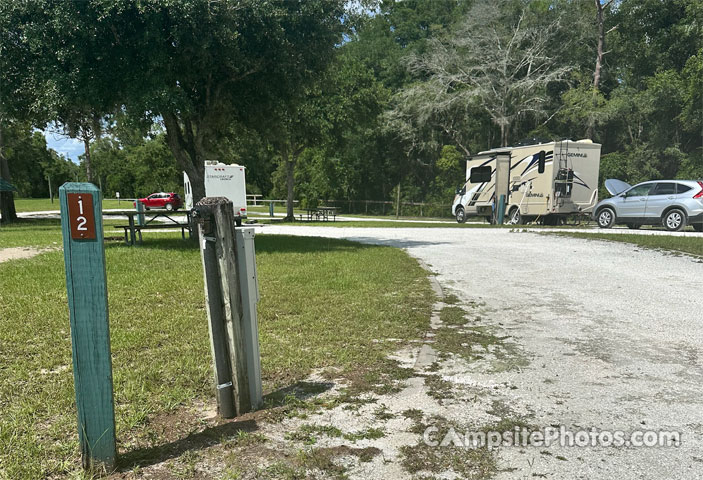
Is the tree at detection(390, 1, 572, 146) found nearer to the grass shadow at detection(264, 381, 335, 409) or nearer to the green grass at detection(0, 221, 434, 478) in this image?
the green grass at detection(0, 221, 434, 478)

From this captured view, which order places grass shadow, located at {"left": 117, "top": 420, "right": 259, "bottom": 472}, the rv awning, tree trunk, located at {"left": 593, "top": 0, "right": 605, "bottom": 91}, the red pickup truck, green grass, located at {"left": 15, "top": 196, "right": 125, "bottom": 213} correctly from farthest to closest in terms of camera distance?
green grass, located at {"left": 15, "top": 196, "right": 125, "bottom": 213} → the red pickup truck → tree trunk, located at {"left": 593, "top": 0, "right": 605, "bottom": 91} → the rv awning → grass shadow, located at {"left": 117, "top": 420, "right": 259, "bottom": 472}

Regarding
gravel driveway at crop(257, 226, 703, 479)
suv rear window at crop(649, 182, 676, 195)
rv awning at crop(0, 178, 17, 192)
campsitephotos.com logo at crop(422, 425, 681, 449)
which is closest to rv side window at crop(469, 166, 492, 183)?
suv rear window at crop(649, 182, 676, 195)

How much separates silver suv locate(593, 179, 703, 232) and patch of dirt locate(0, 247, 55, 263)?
18515mm

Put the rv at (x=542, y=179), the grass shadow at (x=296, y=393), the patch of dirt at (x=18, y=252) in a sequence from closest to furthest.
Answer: the grass shadow at (x=296, y=393), the patch of dirt at (x=18, y=252), the rv at (x=542, y=179)

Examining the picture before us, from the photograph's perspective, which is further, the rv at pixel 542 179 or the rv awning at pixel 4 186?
the rv awning at pixel 4 186

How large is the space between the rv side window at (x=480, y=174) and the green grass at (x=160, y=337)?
48.1ft

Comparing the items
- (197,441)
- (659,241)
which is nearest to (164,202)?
(659,241)

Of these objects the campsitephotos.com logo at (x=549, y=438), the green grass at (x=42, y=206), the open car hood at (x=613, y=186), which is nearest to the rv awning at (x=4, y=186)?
the green grass at (x=42, y=206)

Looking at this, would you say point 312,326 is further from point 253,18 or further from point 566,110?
point 566,110

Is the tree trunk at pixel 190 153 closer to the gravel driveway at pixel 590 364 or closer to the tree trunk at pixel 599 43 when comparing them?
the gravel driveway at pixel 590 364

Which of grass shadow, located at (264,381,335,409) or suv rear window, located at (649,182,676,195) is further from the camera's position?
suv rear window, located at (649,182,676,195)

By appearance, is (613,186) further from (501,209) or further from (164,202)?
(164,202)

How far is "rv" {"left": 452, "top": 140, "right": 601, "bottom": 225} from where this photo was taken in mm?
19500

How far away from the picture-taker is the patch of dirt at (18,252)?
32.7 feet
